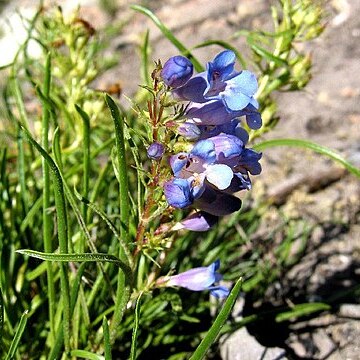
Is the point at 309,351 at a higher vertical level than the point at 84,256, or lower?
lower

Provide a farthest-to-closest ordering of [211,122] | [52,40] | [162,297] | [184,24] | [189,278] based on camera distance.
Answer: [184,24] < [52,40] < [162,297] < [189,278] < [211,122]

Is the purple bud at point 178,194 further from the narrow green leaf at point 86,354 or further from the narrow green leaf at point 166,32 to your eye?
the narrow green leaf at point 166,32

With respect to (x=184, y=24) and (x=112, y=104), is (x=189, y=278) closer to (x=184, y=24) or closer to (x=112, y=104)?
(x=112, y=104)

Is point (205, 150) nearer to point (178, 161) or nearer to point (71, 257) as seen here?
point (178, 161)

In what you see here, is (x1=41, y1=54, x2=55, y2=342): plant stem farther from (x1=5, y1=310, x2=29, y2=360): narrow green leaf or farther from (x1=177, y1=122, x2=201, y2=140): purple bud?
(x1=177, y1=122, x2=201, y2=140): purple bud

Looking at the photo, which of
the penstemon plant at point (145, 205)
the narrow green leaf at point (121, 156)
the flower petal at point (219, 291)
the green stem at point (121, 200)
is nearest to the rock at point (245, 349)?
the penstemon plant at point (145, 205)

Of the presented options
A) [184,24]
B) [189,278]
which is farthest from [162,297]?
[184,24]

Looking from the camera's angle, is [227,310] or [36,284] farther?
[36,284]

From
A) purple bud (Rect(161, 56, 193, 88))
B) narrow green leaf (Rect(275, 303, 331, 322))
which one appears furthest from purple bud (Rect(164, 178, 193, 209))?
narrow green leaf (Rect(275, 303, 331, 322))
